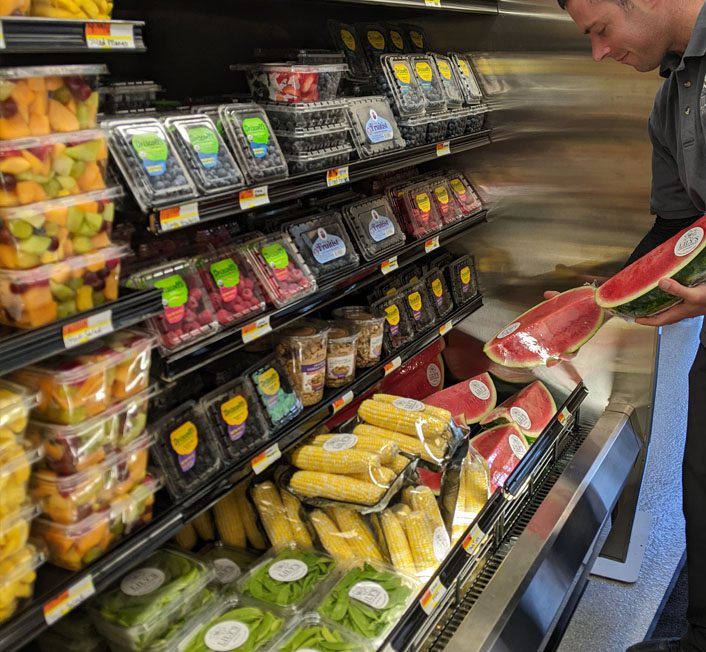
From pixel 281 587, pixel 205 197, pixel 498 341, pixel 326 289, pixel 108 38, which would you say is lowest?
pixel 281 587

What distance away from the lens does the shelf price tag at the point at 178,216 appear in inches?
68.1

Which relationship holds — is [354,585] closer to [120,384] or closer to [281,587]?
[281,587]

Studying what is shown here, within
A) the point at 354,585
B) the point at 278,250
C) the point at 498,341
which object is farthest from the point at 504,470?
the point at 278,250

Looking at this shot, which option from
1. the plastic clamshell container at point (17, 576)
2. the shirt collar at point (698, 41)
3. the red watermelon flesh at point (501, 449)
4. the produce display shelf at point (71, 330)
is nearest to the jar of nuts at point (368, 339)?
the red watermelon flesh at point (501, 449)

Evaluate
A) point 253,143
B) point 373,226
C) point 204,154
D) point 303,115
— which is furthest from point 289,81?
point 373,226

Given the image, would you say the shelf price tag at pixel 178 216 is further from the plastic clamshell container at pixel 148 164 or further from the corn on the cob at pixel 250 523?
the corn on the cob at pixel 250 523

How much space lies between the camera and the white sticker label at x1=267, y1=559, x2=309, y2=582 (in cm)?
212

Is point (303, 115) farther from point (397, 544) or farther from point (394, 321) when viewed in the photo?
point (397, 544)

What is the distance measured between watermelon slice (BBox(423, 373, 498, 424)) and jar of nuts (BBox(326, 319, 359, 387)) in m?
0.57

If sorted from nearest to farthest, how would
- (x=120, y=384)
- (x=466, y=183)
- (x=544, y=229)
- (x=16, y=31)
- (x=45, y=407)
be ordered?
(x=16, y=31), (x=45, y=407), (x=120, y=384), (x=466, y=183), (x=544, y=229)

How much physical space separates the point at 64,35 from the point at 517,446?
211 centimetres

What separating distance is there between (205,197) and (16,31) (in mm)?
613

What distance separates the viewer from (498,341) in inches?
103

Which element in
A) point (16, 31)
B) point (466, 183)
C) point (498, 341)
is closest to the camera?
point (16, 31)
